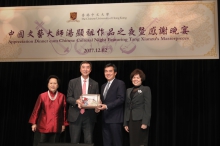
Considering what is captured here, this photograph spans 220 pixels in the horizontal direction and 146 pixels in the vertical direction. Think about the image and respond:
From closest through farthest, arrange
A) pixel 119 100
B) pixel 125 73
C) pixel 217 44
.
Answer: pixel 119 100 < pixel 217 44 < pixel 125 73

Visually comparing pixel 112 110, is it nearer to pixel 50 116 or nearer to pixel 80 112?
pixel 80 112

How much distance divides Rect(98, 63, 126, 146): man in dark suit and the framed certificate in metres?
0.10

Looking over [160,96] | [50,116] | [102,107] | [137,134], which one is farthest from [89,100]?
[160,96]

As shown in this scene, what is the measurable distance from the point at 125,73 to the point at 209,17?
1628mm

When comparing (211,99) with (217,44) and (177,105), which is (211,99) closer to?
(177,105)

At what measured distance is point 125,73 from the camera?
4633mm

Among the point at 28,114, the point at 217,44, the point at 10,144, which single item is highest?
the point at 217,44

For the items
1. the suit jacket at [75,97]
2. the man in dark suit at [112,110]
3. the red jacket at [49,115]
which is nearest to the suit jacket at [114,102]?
the man in dark suit at [112,110]

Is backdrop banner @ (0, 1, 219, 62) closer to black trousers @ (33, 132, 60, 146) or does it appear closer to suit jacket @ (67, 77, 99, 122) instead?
suit jacket @ (67, 77, 99, 122)

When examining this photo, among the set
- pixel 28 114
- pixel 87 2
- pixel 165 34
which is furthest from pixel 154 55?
pixel 28 114

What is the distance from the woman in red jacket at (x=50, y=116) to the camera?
141 inches

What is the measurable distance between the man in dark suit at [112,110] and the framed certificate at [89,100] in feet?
0.31

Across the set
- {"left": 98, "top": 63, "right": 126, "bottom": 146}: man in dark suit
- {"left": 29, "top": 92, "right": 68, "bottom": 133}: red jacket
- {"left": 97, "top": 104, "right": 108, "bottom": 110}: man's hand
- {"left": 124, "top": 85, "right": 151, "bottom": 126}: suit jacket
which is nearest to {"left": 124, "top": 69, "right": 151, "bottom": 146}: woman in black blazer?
{"left": 124, "top": 85, "right": 151, "bottom": 126}: suit jacket

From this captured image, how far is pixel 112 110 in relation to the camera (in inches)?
141
